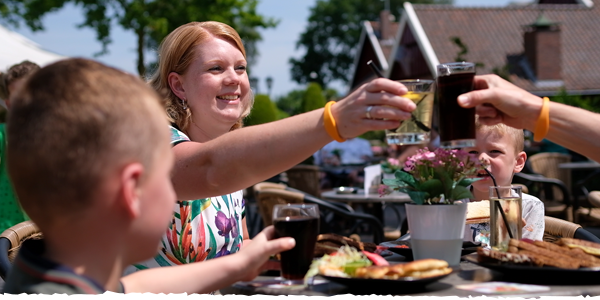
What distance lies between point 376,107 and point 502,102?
1.40ft

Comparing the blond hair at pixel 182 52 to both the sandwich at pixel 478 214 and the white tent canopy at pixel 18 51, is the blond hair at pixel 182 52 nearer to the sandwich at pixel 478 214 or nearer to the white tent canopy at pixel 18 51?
the sandwich at pixel 478 214

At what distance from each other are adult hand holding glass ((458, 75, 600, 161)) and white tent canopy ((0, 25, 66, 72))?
7.24m

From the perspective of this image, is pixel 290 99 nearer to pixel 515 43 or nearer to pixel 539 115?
pixel 515 43

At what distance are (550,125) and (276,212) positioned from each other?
870 millimetres

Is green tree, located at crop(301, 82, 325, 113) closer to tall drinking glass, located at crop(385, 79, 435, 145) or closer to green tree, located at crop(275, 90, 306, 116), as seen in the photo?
tall drinking glass, located at crop(385, 79, 435, 145)

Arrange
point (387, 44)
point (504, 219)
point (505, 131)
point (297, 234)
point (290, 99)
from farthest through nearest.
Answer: point (290, 99)
point (387, 44)
point (505, 131)
point (504, 219)
point (297, 234)

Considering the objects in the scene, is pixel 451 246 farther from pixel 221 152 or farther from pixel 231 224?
pixel 231 224

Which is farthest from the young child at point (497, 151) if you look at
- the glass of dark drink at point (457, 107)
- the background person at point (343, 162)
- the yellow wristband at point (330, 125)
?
the background person at point (343, 162)

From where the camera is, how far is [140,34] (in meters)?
19.4

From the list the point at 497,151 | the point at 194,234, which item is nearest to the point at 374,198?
the point at 497,151

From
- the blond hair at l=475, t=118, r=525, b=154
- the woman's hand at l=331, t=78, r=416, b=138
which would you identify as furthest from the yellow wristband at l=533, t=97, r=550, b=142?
the blond hair at l=475, t=118, r=525, b=154

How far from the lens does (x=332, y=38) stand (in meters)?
67.5

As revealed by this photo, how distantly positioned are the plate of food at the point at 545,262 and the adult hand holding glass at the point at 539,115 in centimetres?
32

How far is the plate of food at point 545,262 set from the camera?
5.26 ft
